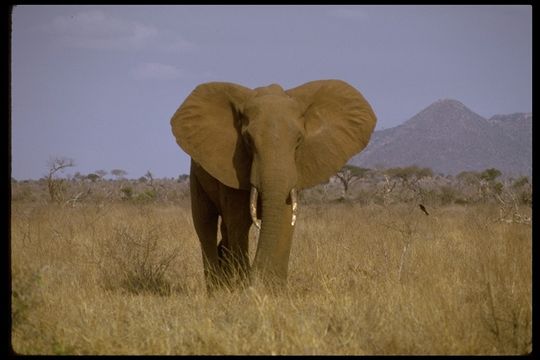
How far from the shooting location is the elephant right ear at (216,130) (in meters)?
8.07

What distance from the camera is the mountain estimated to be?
141125mm

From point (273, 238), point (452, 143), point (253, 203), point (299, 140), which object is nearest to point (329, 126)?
point (299, 140)

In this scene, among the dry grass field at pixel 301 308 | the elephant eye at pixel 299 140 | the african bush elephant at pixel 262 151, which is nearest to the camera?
the dry grass field at pixel 301 308

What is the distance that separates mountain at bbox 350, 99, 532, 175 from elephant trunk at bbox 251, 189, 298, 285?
404ft

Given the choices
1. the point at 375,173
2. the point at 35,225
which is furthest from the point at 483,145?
the point at 35,225

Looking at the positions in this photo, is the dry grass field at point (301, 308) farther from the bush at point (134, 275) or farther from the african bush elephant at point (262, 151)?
the african bush elephant at point (262, 151)

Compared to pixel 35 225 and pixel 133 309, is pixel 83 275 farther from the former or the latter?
pixel 35 225

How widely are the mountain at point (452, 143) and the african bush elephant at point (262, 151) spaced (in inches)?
4788

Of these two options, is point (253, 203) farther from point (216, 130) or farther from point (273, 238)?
point (216, 130)

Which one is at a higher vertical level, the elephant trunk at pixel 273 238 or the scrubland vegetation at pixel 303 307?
the elephant trunk at pixel 273 238

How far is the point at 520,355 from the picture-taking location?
524 centimetres

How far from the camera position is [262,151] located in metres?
7.41

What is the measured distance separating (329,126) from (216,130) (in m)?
1.49

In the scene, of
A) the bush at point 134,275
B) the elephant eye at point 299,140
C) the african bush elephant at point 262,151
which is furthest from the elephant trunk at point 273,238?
the bush at point 134,275
